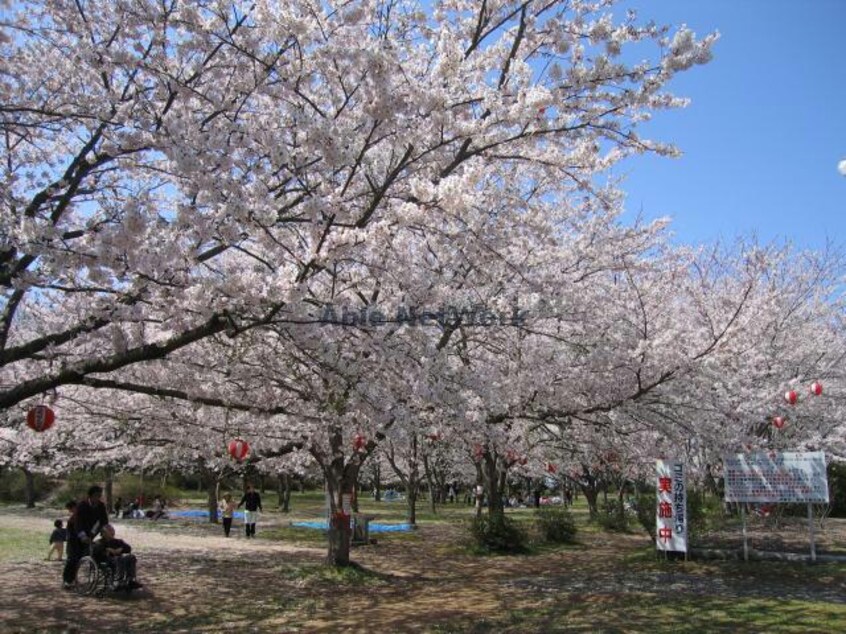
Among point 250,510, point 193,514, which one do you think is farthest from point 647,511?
point 193,514

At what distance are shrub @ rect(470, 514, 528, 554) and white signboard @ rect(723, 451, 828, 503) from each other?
4762mm

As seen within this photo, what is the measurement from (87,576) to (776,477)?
10.9m

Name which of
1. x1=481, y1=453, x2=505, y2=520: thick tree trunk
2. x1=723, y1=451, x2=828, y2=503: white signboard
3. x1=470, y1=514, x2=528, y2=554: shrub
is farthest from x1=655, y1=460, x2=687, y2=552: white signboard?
x1=481, y1=453, x2=505, y2=520: thick tree trunk

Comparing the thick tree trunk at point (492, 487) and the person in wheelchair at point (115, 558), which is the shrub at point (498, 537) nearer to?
the thick tree trunk at point (492, 487)

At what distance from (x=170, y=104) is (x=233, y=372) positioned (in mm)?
3216

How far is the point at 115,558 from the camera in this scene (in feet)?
30.8

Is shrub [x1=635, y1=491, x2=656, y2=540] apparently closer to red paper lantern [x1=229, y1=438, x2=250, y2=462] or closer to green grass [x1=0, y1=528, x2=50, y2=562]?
red paper lantern [x1=229, y1=438, x2=250, y2=462]

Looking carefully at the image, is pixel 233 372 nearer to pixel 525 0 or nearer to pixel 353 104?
pixel 353 104

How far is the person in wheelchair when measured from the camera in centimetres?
929

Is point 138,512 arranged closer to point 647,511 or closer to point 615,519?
point 615,519

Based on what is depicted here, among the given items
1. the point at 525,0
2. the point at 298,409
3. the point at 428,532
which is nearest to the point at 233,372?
the point at 298,409

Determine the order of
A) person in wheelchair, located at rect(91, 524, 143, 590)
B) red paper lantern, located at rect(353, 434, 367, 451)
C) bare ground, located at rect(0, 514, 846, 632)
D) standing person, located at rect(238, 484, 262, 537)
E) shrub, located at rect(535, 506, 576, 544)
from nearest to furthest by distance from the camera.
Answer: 1. bare ground, located at rect(0, 514, 846, 632)
2. person in wheelchair, located at rect(91, 524, 143, 590)
3. red paper lantern, located at rect(353, 434, 367, 451)
4. shrub, located at rect(535, 506, 576, 544)
5. standing person, located at rect(238, 484, 262, 537)

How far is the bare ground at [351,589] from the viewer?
26.1ft

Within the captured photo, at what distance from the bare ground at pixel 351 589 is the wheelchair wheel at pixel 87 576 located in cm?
29
